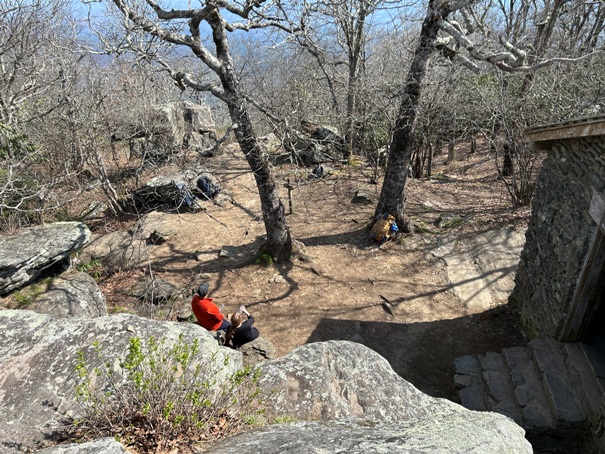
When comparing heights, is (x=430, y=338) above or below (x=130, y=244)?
above

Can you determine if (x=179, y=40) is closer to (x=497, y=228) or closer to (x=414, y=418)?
(x=414, y=418)

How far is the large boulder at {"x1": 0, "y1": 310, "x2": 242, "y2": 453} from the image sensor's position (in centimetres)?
258

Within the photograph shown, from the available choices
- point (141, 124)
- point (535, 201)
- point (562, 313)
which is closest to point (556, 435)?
point (562, 313)

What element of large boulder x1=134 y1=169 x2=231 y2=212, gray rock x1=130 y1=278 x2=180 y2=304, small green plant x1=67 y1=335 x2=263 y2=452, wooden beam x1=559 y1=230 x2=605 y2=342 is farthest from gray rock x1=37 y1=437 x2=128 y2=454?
large boulder x1=134 y1=169 x2=231 y2=212

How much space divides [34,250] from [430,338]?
691 cm

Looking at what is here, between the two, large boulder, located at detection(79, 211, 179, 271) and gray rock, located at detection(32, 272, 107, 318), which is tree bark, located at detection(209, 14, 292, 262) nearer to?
large boulder, located at detection(79, 211, 179, 271)

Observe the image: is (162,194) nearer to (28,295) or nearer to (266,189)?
(266,189)

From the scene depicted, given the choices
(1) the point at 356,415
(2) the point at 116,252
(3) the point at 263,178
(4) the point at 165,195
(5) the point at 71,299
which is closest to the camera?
(1) the point at 356,415

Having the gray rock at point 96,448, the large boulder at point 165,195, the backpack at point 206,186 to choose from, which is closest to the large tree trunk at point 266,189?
the large boulder at point 165,195

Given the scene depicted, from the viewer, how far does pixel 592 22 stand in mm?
15719

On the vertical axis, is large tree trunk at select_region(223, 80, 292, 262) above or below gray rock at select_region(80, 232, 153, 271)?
above

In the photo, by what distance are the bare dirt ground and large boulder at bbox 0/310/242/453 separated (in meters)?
3.58

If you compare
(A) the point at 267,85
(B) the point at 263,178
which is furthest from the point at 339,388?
(A) the point at 267,85

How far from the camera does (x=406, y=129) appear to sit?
339 inches
